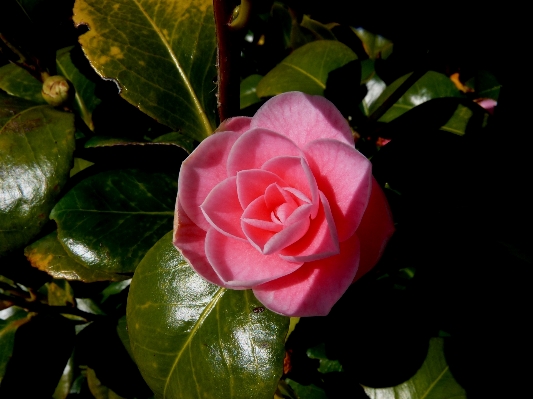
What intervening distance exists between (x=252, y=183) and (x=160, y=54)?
36 cm

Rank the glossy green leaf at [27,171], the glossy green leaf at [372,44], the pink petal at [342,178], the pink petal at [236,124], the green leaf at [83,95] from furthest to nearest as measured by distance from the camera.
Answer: the glossy green leaf at [372,44]
the green leaf at [83,95]
the glossy green leaf at [27,171]
the pink petal at [236,124]
the pink petal at [342,178]

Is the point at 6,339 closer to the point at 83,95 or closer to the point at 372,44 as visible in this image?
the point at 83,95

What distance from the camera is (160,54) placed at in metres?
0.78

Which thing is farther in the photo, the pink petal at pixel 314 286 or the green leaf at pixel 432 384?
the green leaf at pixel 432 384

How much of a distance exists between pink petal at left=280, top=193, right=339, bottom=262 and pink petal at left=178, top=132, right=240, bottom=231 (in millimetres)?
122

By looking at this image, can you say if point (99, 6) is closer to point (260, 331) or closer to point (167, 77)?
point (167, 77)

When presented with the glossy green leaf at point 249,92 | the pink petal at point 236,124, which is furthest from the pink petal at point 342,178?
the glossy green leaf at point 249,92

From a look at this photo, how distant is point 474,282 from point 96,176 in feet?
2.82

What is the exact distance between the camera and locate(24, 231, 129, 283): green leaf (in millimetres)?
882

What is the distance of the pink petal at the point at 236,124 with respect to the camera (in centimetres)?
61

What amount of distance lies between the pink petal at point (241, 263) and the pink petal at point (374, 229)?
9 centimetres

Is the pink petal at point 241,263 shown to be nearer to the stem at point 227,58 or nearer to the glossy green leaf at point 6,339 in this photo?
the stem at point 227,58

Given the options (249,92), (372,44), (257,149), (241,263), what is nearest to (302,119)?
(257,149)

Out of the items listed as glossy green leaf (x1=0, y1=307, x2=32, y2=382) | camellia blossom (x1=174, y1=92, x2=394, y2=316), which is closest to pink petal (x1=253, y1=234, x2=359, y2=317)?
camellia blossom (x1=174, y1=92, x2=394, y2=316)
